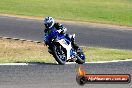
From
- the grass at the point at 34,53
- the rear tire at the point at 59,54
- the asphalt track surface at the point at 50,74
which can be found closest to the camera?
the asphalt track surface at the point at 50,74

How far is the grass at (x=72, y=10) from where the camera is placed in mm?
33250

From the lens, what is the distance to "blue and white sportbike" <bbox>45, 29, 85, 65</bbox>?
16.2 metres

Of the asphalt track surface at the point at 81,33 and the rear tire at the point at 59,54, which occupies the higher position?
the rear tire at the point at 59,54

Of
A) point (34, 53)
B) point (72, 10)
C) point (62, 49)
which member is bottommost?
point (72, 10)

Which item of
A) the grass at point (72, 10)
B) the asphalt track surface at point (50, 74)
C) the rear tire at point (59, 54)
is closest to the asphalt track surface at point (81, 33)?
the grass at point (72, 10)

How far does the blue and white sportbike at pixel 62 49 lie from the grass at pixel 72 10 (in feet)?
51.0

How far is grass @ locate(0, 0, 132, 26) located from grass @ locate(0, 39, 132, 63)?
10871mm

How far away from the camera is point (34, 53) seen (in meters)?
19.6

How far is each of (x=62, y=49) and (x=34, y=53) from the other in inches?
132

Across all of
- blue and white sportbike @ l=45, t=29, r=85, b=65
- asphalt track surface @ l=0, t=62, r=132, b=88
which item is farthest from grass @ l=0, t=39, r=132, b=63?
asphalt track surface @ l=0, t=62, r=132, b=88

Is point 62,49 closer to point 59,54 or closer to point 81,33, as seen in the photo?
point 59,54

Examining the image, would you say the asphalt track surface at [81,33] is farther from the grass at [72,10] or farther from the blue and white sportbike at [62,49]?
the blue and white sportbike at [62,49]

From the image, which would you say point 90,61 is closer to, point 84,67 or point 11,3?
point 84,67

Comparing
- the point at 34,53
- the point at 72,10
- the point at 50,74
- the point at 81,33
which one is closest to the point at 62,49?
the point at 50,74
